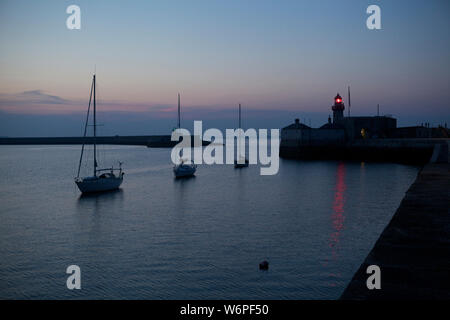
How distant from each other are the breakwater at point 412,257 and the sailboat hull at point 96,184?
2702 centimetres

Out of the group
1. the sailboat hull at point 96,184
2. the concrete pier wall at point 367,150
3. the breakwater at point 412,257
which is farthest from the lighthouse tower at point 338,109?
the breakwater at point 412,257

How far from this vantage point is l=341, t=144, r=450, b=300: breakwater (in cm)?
621

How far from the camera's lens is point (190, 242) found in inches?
702

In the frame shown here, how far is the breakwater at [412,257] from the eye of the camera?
6.21 metres

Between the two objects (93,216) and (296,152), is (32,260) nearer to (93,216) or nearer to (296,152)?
(93,216)

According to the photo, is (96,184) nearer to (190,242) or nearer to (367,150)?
(190,242)

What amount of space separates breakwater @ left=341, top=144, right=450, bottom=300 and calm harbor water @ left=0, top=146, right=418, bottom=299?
117 inches

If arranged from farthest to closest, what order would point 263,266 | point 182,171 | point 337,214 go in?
point 182,171
point 337,214
point 263,266

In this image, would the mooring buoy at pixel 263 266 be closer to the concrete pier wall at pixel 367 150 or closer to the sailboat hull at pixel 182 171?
the sailboat hull at pixel 182 171

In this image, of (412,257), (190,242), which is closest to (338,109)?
(190,242)

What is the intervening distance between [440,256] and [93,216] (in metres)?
21.3

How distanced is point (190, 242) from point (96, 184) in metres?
19.4

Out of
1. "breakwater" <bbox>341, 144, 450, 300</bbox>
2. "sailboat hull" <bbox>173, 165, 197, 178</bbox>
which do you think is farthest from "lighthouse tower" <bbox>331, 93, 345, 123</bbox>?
"breakwater" <bbox>341, 144, 450, 300</bbox>
